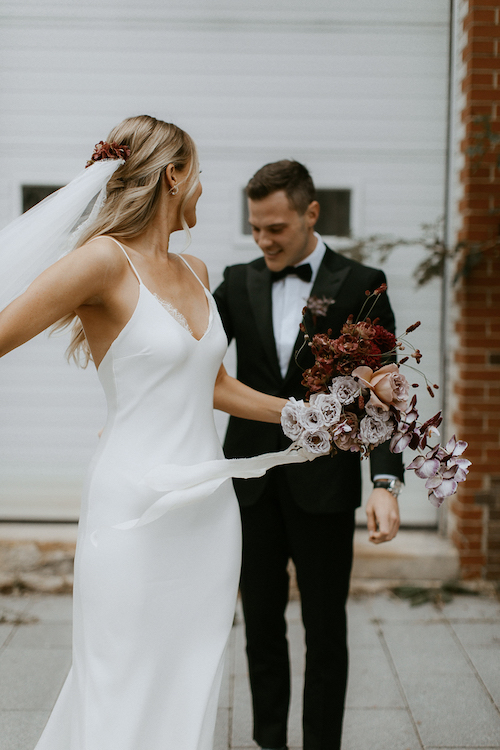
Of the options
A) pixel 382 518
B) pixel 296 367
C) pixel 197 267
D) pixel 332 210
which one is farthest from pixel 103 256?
pixel 332 210

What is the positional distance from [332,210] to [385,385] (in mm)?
2871

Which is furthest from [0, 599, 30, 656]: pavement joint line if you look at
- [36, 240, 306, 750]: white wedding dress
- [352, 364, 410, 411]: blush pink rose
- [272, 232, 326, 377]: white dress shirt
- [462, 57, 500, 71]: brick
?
[462, 57, 500, 71]: brick

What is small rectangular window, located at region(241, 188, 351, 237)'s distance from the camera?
4.36m

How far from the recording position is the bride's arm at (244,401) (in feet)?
7.31

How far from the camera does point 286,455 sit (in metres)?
1.89

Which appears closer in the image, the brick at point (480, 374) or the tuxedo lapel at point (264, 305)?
the tuxedo lapel at point (264, 305)

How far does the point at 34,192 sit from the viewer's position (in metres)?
4.37

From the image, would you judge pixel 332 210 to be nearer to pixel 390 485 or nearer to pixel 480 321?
pixel 480 321

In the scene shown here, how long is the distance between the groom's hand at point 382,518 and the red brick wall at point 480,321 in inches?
84.5

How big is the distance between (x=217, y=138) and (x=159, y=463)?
2.98 meters

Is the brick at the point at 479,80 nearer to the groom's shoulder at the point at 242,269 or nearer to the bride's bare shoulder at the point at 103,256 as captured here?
the groom's shoulder at the point at 242,269

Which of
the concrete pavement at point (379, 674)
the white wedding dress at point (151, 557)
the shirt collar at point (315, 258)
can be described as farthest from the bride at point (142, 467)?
the concrete pavement at point (379, 674)

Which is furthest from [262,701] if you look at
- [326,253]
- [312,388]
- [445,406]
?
[445,406]

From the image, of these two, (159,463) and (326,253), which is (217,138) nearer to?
(326,253)
